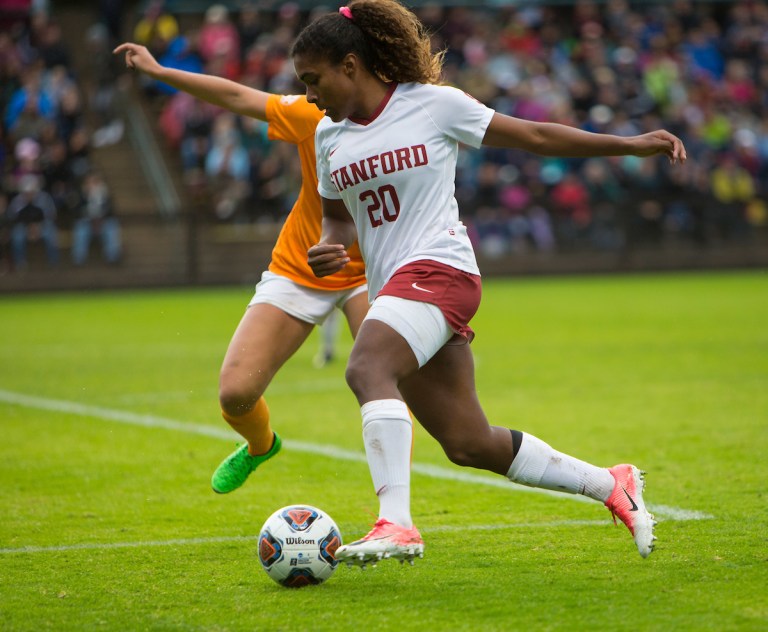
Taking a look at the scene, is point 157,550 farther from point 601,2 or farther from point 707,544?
point 601,2

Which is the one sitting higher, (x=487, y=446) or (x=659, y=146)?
(x=659, y=146)

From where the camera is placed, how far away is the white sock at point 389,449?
435 cm

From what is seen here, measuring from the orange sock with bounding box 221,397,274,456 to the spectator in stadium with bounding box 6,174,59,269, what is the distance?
1587 centimetres

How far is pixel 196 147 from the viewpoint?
23.1 meters

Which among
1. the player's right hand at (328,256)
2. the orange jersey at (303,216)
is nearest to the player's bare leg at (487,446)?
the player's right hand at (328,256)

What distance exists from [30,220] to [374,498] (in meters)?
16.1

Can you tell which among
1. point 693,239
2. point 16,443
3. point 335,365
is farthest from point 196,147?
point 16,443

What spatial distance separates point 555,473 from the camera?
482 cm

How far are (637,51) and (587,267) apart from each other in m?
6.17

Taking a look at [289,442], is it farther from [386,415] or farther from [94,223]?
[94,223]

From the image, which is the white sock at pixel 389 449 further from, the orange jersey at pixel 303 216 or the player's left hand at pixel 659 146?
the orange jersey at pixel 303 216

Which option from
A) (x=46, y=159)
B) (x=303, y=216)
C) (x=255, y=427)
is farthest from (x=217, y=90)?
(x=46, y=159)

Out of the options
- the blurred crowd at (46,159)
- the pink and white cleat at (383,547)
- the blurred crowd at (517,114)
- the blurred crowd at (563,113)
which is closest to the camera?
the pink and white cleat at (383,547)

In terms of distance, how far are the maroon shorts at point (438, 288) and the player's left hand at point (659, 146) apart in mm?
837
